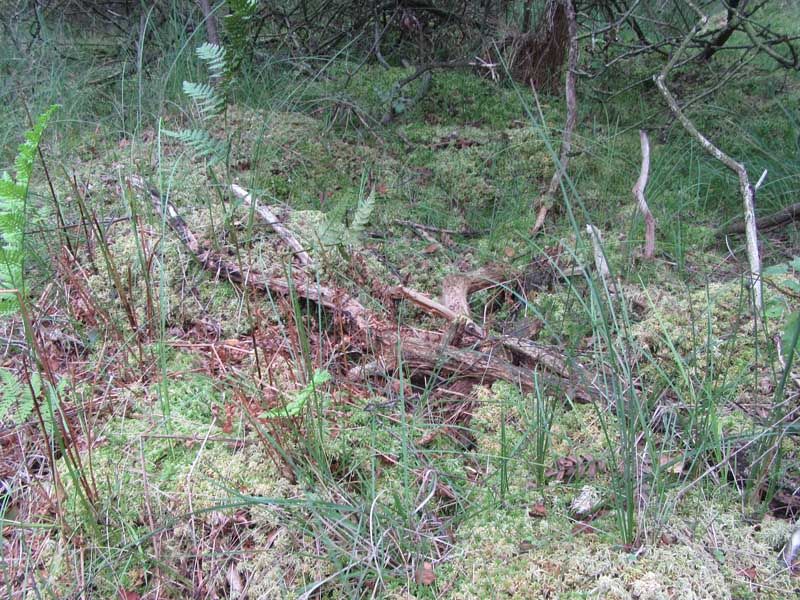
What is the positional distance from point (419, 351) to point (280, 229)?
38.7 inches

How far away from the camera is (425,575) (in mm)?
1326

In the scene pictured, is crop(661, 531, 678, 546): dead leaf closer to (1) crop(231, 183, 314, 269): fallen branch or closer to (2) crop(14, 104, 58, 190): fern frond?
(1) crop(231, 183, 314, 269): fallen branch

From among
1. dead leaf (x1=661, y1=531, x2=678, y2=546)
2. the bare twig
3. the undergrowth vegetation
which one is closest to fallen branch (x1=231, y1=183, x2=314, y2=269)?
the undergrowth vegetation

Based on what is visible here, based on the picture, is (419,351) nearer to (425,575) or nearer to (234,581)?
(425,575)

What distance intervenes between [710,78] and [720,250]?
2.74 m

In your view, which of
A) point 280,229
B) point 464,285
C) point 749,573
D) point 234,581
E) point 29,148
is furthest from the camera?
point 280,229

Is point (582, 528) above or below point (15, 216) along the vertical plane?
below

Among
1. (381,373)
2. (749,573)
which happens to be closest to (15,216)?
(381,373)

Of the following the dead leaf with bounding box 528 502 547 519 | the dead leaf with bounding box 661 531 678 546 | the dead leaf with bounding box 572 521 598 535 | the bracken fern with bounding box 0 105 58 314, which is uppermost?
the bracken fern with bounding box 0 105 58 314

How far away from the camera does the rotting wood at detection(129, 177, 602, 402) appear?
6.03ft

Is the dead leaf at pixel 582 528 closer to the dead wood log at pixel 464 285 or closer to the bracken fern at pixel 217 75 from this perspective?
the dead wood log at pixel 464 285

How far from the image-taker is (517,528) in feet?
4.60

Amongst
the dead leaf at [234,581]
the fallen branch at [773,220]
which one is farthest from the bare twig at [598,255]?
the dead leaf at [234,581]

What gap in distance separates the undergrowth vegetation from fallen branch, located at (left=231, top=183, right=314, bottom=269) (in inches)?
1.0
